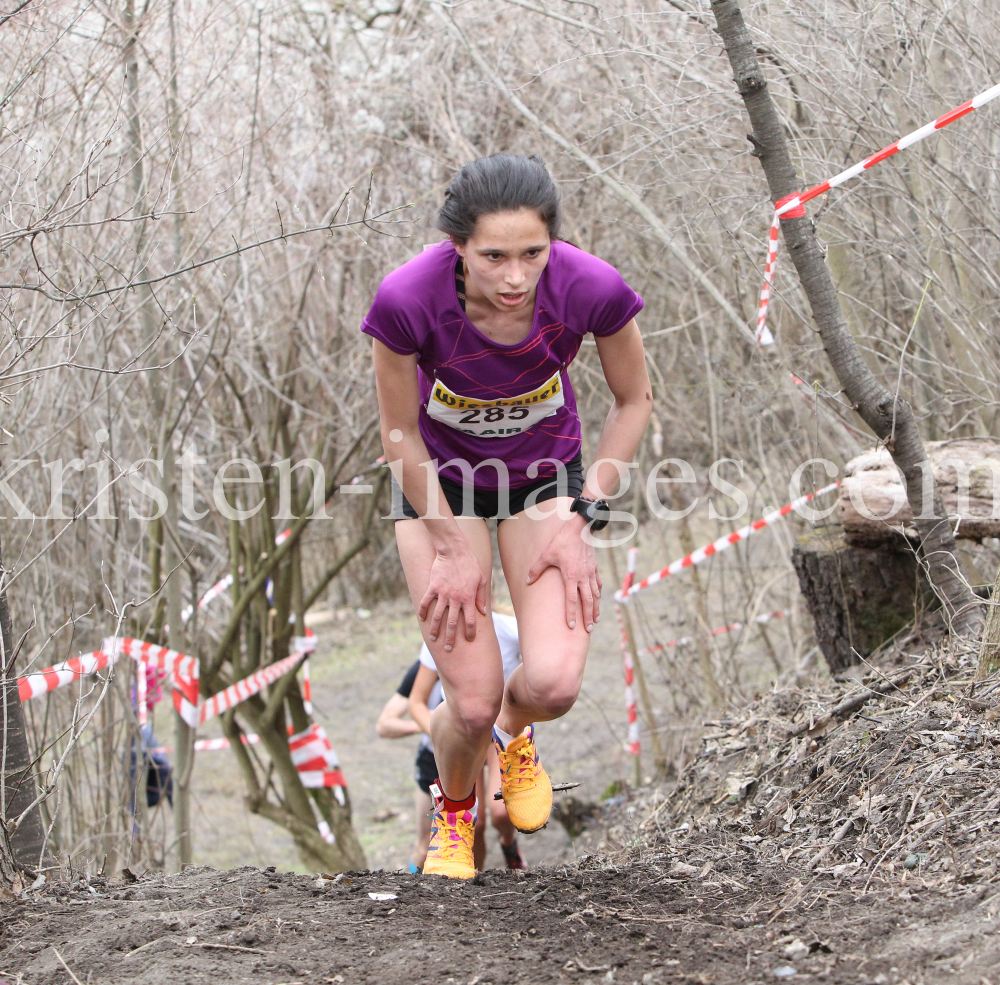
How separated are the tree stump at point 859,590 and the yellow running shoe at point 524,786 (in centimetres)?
193

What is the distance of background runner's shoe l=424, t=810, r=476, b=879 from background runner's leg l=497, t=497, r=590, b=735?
33 centimetres

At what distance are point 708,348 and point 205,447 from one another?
4.03 metres

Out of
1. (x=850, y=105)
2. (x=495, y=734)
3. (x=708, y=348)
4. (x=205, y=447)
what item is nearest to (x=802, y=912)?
(x=495, y=734)

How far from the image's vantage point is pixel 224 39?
18.3 feet

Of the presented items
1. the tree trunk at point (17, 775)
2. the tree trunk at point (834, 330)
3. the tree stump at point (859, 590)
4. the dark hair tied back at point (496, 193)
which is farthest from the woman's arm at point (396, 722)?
the dark hair tied back at point (496, 193)

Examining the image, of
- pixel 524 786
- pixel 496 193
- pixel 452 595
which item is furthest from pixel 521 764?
pixel 496 193

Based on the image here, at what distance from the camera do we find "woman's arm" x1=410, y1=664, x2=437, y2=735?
507 cm

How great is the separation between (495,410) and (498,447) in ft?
0.48

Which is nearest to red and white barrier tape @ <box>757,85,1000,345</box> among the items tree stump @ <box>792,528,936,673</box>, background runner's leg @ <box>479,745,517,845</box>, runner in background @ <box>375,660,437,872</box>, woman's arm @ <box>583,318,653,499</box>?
woman's arm @ <box>583,318,653,499</box>

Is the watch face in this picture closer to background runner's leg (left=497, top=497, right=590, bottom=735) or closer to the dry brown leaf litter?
background runner's leg (left=497, top=497, right=590, bottom=735)

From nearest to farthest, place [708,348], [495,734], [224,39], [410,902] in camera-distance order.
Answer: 1. [410,902]
2. [495,734]
3. [224,39]
4. [708,348]

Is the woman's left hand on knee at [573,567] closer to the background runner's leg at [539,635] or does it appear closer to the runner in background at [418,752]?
the background runner's leg at [539,635]

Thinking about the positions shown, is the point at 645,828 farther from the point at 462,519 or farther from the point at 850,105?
the point at 850,105

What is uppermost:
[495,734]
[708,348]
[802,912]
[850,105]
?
[850,105]
